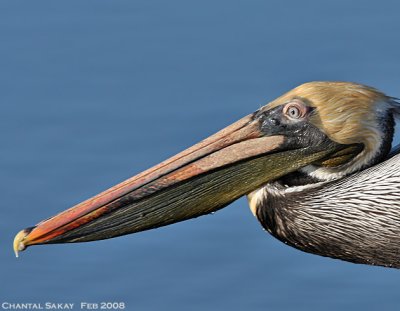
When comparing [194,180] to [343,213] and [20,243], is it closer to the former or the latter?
[343,213]

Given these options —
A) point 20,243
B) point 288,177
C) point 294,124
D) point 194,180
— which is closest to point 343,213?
point 288,177

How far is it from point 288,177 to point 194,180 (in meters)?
0.53

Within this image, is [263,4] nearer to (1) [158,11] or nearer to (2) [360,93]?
(1) [158,11]

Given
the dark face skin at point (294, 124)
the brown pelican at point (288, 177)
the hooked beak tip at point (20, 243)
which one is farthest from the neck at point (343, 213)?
the hooked beak tip at point (20, 243)

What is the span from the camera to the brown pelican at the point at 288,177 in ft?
41.0

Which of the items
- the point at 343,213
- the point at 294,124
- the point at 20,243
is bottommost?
the point at 343,213

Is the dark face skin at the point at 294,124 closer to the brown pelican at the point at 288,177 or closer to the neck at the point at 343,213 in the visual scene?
the brown pelican at the point at 288,177

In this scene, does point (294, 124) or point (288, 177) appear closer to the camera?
point (294, 124)

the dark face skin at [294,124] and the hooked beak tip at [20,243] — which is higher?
the dark face skin at [294,124]

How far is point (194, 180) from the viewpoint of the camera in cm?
1251

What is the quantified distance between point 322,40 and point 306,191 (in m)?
3.55

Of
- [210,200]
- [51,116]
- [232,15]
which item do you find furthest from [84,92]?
[210,200]

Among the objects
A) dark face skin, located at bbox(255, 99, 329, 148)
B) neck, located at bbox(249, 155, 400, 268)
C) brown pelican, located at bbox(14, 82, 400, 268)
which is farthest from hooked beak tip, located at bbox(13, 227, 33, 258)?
dark face skin, located at bbox(255, 99, 329, 148)

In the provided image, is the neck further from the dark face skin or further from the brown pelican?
the dark face skin
